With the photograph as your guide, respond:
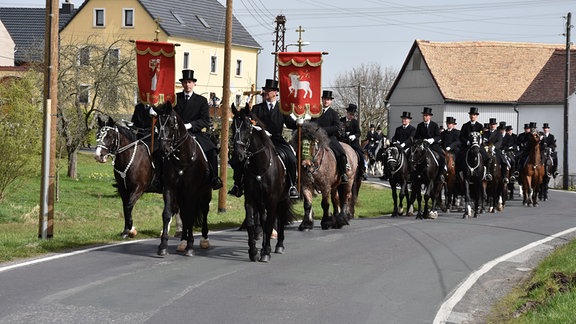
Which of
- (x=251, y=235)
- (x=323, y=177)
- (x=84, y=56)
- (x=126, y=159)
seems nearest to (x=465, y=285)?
(x=251, y=235)

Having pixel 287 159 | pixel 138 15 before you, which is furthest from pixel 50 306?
pixel 138 15

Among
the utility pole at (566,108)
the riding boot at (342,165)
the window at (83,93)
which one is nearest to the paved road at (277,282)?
the riding boot at (342,165)

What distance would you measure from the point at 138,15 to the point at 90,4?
435 cm

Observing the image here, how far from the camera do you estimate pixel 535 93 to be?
6494 centimetres

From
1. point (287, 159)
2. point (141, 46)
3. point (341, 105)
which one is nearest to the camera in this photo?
point (287, 159)

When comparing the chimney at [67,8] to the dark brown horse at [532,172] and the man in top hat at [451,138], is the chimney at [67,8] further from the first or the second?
the man in top hat at [451,138]

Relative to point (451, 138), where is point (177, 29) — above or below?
above

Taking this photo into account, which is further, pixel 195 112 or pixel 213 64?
pixel 213 64

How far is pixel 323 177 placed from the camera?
1728 cm

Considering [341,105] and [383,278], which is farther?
[341,105]

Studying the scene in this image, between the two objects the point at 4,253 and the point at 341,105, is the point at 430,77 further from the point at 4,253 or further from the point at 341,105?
the point at 4,253

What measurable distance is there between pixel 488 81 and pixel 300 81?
175 feet

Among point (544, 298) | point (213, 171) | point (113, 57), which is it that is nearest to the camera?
point (544, 298)

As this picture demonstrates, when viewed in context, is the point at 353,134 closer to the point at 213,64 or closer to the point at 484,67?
the point at 484,67
